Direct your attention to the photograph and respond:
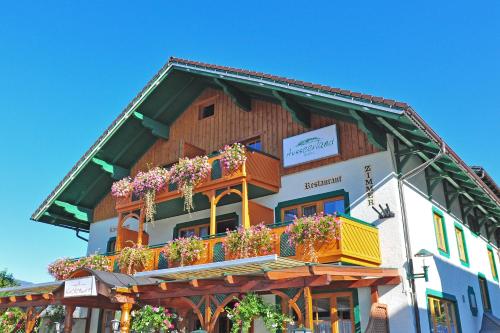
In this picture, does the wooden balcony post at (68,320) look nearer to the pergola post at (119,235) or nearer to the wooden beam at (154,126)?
→ the pergola post at (119,235)

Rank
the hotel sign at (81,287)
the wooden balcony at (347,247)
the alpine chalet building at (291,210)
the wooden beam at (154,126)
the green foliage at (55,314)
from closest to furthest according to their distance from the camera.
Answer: the wooden balcony at (347,247) → the alpine chalet building at (291,210) → the hotel sign at (81,287) → the green foliage at (55,314) → the wooden beam at (154,126)

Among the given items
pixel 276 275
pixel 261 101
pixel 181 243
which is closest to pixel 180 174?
pixel 181 243

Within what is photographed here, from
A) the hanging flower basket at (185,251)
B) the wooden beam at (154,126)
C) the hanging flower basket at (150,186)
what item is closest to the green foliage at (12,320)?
the hanging flower basket at (150,186)

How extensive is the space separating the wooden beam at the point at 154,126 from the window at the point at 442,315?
10.9 meters

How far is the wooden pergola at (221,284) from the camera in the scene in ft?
33.7

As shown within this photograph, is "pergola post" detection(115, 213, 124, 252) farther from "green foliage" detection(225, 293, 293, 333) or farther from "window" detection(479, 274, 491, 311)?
"window" detection(479, 274, 491, 311)

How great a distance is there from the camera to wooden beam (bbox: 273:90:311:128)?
1509 cm

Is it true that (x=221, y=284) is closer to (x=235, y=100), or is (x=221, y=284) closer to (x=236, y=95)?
(x=235, y=100)

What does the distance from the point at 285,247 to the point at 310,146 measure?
11.2 feet

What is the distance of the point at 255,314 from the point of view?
1108cm

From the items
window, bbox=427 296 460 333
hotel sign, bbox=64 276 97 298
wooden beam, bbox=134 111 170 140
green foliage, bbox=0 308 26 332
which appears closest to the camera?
hotel sign, bbox=64 276 97 298

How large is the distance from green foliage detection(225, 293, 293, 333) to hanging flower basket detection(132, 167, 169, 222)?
6027 millimetres

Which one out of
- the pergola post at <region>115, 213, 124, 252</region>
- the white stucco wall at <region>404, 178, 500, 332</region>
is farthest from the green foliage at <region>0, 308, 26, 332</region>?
the white stucco wall at <region>404, 178, 500, 332</region>

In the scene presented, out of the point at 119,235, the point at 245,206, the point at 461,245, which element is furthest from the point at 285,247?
the point at 461,245
